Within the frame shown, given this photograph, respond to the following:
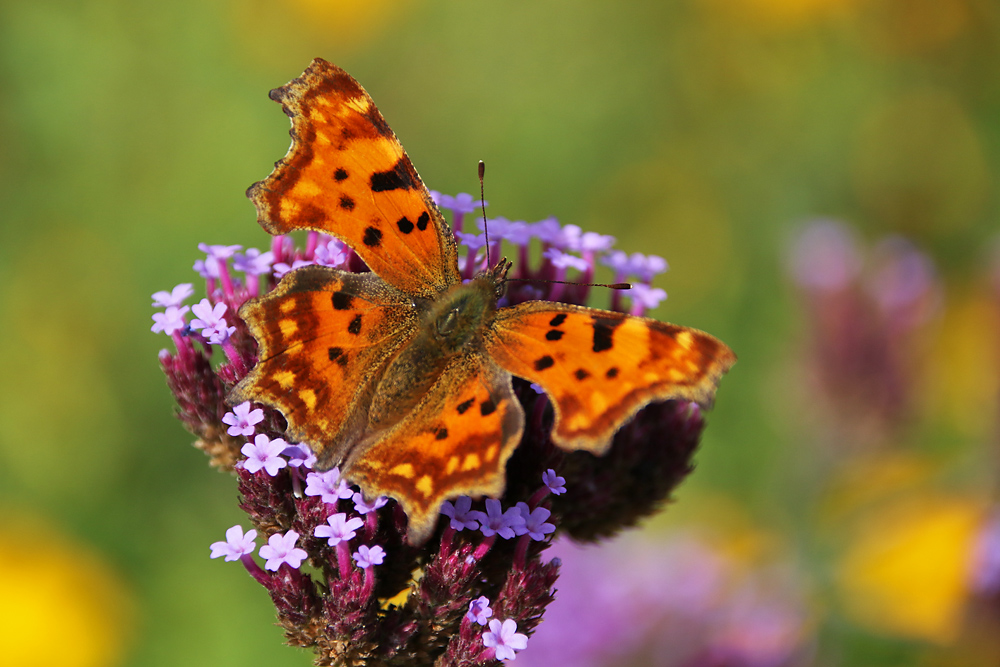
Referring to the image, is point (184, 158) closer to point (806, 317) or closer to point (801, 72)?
point (806, 317)

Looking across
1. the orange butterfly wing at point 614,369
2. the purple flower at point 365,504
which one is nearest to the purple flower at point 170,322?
the purple flower at point 365,504

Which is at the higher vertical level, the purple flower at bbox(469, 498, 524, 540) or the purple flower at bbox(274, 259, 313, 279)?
the purple flower at bbox(274, 259, 313, 279)

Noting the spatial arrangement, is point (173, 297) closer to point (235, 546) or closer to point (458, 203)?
point (235, 546)

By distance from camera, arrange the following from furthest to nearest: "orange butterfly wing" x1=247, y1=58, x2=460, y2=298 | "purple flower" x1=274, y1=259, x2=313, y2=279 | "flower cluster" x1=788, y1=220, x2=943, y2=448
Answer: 1. "flower cluster" x1=788, y1=220, x2=943, y2=448
2. "purple flower" x1=274, y1=259, x2=313, y2=279
3. "orange butterfly wing" x1=247, y1=58, x2=460, y2=298

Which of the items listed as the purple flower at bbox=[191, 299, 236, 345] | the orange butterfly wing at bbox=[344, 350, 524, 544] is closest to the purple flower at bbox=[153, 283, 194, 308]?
the purple flower at bbox=[191, 299, 236, 345]

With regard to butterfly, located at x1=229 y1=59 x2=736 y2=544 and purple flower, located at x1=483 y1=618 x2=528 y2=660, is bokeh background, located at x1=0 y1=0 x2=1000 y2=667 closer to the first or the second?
purple flower, located at x1=483 y1=618 x2=528 y2=660

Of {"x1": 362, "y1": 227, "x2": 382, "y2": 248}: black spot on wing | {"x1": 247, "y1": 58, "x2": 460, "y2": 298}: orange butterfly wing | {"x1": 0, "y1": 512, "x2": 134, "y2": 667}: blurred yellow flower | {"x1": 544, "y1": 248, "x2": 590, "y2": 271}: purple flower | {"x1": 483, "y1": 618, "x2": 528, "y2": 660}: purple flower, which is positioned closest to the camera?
{"x1": 483, "y1": 618, "x2": 528, "y2": 660}: purple flower
